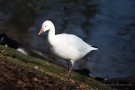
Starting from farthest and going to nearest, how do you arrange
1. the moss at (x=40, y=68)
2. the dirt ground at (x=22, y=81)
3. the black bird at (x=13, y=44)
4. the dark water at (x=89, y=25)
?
the dark water at (x=89, y=25) → the black bird at (x=13, y=44) → the moss at (x=40, y=68) → the dirt ground at (x=22, y=81)

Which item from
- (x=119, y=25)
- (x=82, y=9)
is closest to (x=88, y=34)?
(x=119, y=25)

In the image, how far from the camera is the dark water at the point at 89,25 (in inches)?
476

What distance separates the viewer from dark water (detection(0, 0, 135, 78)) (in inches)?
476

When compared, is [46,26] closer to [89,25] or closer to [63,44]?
[63,44]

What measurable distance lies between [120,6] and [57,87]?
42.0 feet

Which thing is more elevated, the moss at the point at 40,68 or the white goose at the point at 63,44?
the white goose at the point at 63,44

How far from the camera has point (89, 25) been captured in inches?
600

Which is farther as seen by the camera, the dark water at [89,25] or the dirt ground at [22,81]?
the dark water at [89,25]

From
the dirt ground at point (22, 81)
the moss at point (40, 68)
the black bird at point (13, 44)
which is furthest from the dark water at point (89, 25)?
the dirt ground at point (22, 81)

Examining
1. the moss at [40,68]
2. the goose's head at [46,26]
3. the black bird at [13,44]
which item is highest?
the black bird at [13,44]

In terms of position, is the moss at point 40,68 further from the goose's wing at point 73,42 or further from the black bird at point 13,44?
the black bird at point 13,44

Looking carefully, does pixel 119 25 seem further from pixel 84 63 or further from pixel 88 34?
pixel 84 63

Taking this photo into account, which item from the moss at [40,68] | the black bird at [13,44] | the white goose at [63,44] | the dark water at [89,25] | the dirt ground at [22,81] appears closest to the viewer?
the dirt ground at [22,81]

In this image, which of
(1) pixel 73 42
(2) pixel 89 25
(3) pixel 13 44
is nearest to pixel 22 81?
(1) pixel 73 42
